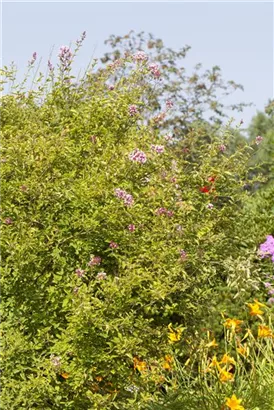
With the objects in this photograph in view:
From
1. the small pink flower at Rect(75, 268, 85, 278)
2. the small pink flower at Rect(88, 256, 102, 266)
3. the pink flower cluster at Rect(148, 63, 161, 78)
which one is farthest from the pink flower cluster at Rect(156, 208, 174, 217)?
the pink flower cluster at Rect(148, 63, 161, 78)

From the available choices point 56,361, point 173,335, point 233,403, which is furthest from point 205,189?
point 56,361

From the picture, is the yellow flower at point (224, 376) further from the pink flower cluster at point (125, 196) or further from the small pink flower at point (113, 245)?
the pink flower cluster at point (125, 196)

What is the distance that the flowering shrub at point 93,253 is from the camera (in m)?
5.12

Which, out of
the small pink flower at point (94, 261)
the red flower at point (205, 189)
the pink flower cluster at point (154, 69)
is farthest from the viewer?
the pink flower cluster at point (154, 69)

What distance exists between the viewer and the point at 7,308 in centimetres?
534

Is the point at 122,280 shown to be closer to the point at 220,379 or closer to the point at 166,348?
the point at 166,348

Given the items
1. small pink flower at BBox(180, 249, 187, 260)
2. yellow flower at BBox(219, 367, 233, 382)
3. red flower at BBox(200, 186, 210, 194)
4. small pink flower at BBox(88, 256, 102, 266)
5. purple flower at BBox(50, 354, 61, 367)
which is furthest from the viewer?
red flower at BBox(200, 186, 210, 194)

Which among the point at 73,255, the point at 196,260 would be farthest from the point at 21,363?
the point at 196,260

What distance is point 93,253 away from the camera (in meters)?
5.50

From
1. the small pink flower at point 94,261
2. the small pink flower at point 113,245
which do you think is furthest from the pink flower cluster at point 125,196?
the small pink flower at point 94,261

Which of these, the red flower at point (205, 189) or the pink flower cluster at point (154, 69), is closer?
the red flower at point (205, 189)

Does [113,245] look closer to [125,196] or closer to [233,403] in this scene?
[125,196]

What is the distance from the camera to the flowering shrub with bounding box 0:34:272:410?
5117mm

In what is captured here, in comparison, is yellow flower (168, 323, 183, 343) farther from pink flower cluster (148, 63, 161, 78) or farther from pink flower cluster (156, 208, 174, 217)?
pink flower cluster (148, 63, 161, 78)
